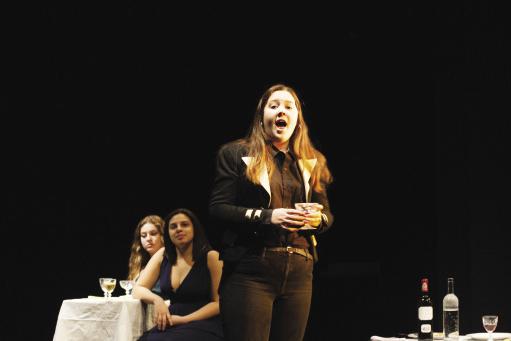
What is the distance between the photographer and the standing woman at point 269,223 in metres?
2.01

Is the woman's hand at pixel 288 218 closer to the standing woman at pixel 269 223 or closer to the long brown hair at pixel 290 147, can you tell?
the standing woman at pixel 269 223

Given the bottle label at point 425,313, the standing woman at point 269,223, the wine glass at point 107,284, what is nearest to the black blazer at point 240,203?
the standing woman at point 269,223

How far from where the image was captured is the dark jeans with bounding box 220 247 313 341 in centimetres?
199

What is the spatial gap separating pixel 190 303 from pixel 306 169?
2.33m

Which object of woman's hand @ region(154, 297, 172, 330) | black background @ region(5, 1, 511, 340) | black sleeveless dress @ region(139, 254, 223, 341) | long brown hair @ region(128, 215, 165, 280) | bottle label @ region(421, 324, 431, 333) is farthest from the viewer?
black background @ region(5, 1, 511, 340)

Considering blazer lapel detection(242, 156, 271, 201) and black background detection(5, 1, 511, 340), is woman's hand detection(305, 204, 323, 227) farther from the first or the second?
black background detection(5, 1, 511, 340)

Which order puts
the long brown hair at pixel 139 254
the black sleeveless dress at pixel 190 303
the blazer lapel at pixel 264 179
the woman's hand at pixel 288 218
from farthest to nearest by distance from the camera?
the long brown hair at pixel 139 254, the black sleeveless dress at pixel 190 303, the blazer lapel at pixel 264 179, the woman's hand at pixel 288 218

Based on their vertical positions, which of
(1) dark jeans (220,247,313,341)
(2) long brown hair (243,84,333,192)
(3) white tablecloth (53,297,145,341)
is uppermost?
(2) long brown hair (243,84,333,192)

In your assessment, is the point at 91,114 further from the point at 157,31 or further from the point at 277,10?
the point at 277,10

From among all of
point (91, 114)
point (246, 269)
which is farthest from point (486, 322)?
point (91, 114)

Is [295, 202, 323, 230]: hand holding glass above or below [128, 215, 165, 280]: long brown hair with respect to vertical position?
above

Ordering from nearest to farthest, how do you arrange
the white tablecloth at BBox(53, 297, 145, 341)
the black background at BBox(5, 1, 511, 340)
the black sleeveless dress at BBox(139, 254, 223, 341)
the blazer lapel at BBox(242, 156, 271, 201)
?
the blazer lapel at BBox(242, 156, 271, 201) → the black sleeveless dress at BBox(139, 254, 223, 341) → the white tablecloth at BBox(53, 297, 145, 341) → the black background at BBox(5, 1, 511, 340)

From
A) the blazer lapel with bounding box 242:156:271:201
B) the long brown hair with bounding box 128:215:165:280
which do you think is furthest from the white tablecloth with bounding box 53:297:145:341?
the blazer lapel with bounding box 242:156:271:201

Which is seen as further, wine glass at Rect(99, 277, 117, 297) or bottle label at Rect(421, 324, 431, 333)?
wine glass at Rect(99, 277, 117, 297)
